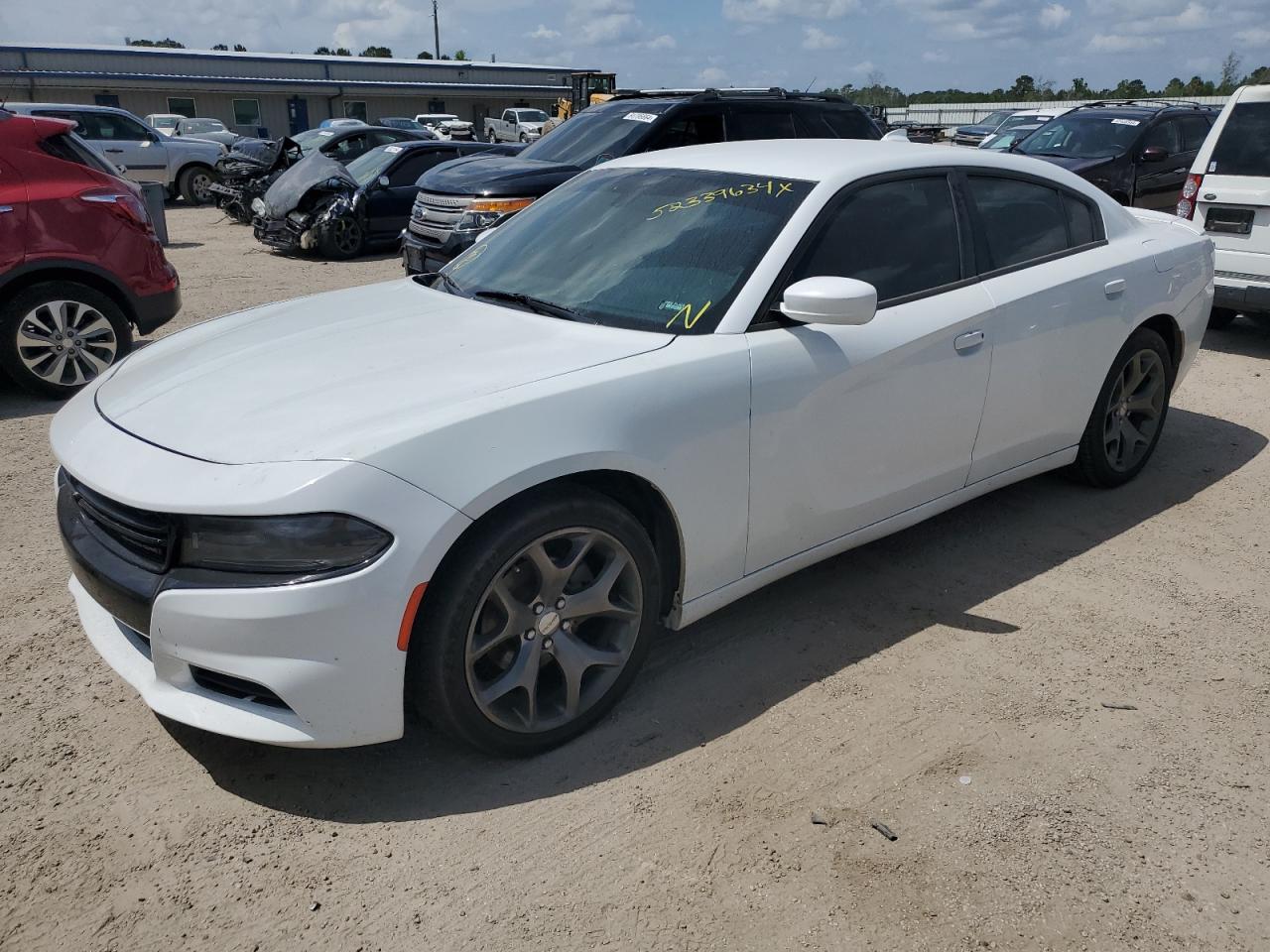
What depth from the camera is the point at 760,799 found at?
9.12 ft

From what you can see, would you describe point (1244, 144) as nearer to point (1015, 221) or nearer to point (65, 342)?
point (1015, 221)

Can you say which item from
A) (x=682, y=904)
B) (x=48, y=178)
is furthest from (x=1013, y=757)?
(x=48, y=178)

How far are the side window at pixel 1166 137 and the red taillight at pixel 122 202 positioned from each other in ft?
34.3

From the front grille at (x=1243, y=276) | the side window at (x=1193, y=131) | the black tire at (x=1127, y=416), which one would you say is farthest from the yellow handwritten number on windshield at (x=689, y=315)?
the side window at (x=1193, y=131)

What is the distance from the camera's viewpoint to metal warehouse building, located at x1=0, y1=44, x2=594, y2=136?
143ft

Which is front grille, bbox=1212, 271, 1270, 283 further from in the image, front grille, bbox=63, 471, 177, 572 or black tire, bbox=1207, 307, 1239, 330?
front grille, bbox=63, 471, 177, 572

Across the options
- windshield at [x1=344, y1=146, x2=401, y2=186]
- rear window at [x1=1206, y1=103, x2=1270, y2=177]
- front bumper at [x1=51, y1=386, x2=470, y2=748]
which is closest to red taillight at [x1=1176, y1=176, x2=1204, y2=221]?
rear window at [x1=1206, y1=103, x2=1270, y2=177]

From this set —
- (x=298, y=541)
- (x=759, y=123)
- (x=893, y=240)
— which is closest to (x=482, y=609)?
(x=298, y=541)

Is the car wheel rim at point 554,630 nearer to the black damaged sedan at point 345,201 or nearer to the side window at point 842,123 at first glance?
the side window at point 842,123

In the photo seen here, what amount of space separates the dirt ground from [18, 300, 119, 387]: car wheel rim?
301 centimetres

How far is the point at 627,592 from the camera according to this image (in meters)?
3.02

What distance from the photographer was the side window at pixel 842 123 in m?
9.76

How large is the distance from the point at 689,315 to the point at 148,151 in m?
19.1

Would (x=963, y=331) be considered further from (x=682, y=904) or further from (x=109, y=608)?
(x=109, y=608)
